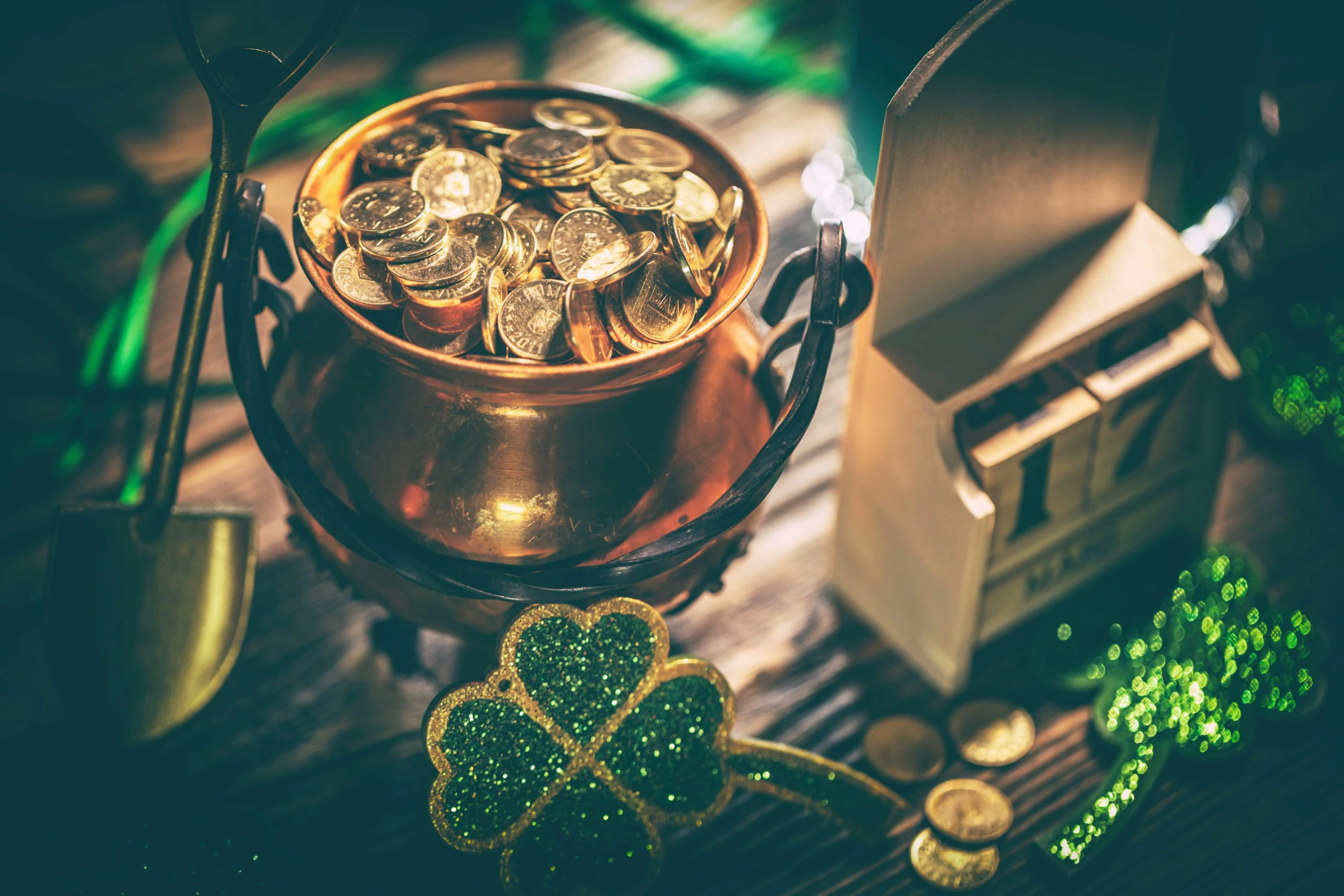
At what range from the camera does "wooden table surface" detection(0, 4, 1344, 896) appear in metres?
1.04

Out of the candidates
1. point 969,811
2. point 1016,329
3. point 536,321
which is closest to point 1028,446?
point 1016,329

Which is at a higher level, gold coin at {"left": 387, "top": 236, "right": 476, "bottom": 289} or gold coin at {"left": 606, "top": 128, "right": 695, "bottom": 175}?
gold coin at {"left": 606, "top": 128, "right": 695, "bottom": 175}

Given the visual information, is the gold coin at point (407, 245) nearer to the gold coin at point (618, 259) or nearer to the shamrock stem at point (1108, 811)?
the gold coin at point (618, 259)

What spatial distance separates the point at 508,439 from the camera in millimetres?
847

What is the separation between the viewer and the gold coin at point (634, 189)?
3.08ft

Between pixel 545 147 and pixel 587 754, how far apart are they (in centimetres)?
52

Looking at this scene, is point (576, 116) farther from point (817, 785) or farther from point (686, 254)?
point (817, 785)

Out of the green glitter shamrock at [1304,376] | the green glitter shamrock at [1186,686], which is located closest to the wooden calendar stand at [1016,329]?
the green glitter shamrock at [1186,686]

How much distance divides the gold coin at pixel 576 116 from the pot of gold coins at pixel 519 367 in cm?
3

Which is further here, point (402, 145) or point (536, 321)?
point (402, 145)

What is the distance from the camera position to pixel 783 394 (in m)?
1.02

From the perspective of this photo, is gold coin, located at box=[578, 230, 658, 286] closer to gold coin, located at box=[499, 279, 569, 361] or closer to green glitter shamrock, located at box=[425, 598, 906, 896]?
gold coin, located at box=[499, 279, 569, 361]

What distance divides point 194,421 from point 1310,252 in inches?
57.5

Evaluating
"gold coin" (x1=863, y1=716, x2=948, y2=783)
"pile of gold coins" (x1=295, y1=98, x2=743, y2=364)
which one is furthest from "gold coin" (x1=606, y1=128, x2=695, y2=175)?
"gold coin" (x1=863, y1=716, x2=948, y2=783)
